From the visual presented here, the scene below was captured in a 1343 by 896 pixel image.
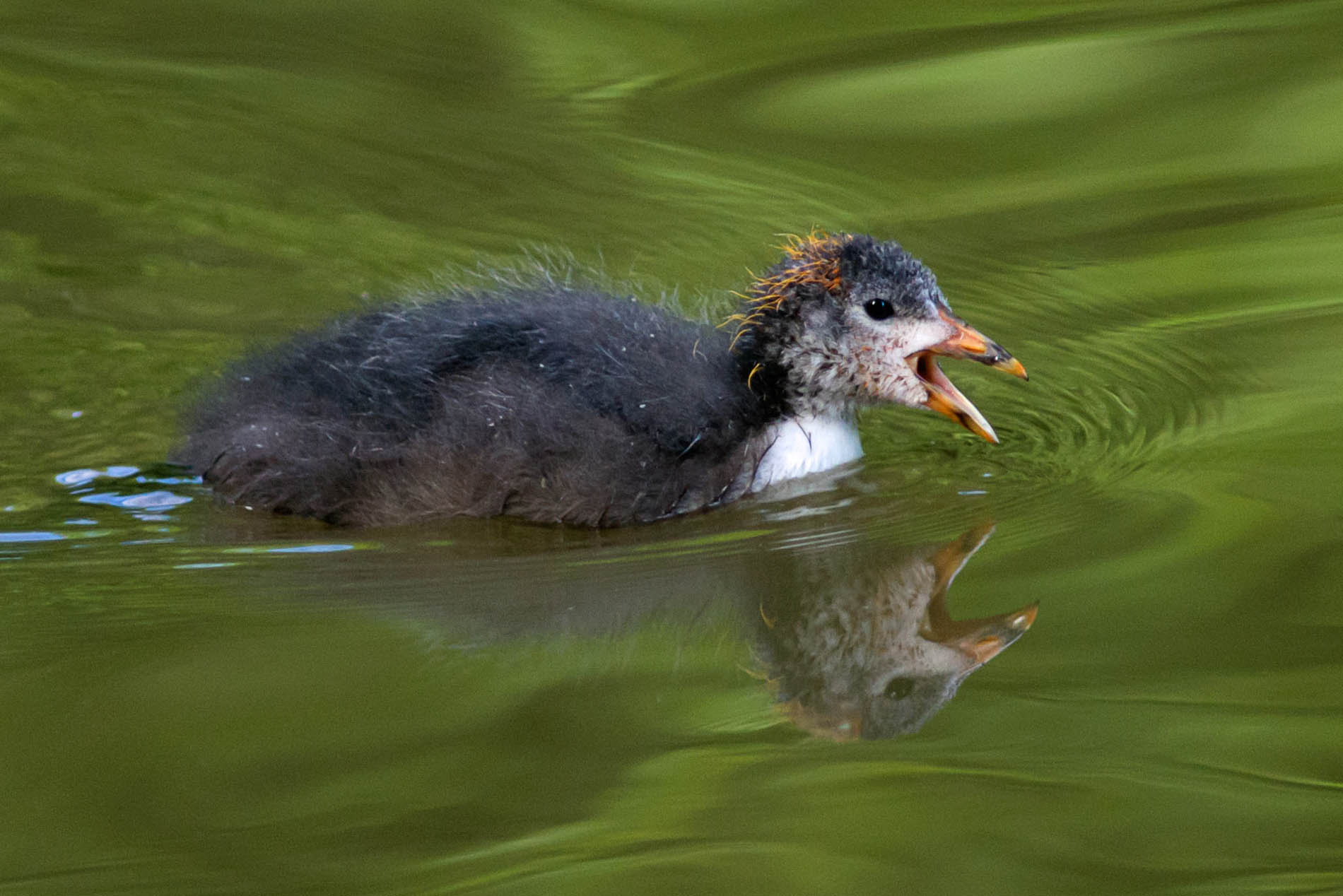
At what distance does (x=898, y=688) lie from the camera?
145 inches

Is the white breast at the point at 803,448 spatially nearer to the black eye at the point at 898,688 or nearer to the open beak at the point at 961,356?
the open beak at the point at 961,356

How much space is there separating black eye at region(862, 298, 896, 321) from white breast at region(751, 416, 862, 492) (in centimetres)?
32

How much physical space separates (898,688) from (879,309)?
1619 mm

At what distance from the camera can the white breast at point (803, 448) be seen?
501 centimetres

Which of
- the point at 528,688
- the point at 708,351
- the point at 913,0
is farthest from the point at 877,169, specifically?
the point at 528,688

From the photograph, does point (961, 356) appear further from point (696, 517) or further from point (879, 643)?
point (879, 643)

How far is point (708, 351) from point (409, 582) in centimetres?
128

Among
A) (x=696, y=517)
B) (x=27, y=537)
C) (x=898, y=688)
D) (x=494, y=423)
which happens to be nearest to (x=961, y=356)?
(x=696, y=517)

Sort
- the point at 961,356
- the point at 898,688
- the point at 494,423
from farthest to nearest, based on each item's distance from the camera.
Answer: the point at 961,356 < the point at 494,423 < the point at 898,688

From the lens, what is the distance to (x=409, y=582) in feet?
14.0

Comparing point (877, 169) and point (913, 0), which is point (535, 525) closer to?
point (877, 169)

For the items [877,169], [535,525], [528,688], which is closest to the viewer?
[528,688]

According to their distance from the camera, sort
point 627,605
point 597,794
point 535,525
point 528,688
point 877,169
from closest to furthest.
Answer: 1. point 597,794
2. point 528,688
3. point 627,605
4. point 535,525
5. point 877,169

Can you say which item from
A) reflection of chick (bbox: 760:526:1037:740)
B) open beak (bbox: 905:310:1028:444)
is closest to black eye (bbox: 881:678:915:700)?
reflection of chick (bbox: 760:526:1037:740)
